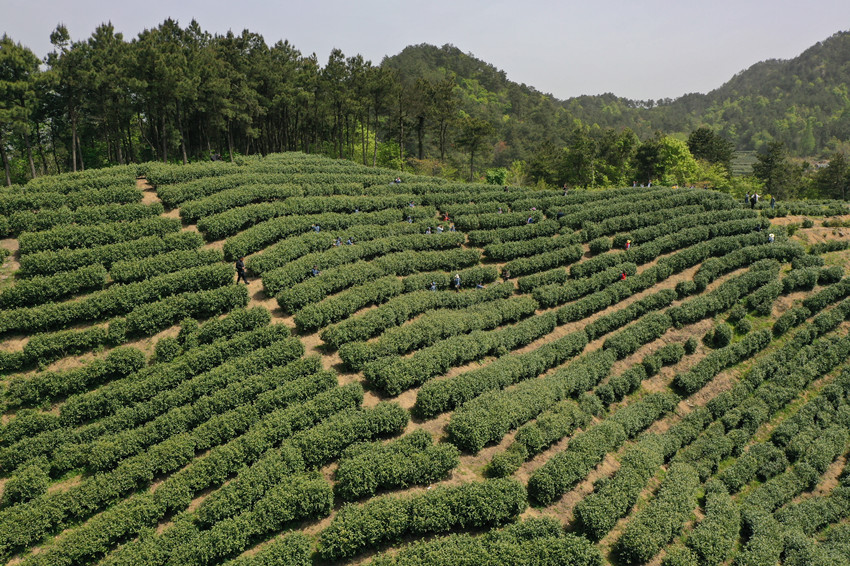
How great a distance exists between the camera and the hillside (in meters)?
15.9

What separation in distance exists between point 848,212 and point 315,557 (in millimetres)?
56288

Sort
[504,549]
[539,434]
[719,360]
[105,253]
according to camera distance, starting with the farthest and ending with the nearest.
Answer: [719,360], [105,253], [539,434], [504,549]

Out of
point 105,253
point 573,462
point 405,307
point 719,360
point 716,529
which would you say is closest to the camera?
point 716,529

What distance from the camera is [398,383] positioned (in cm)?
2158

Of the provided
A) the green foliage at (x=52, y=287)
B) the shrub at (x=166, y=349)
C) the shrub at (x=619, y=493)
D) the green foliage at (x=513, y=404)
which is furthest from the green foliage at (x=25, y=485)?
the shrub at (x=619, y=493)

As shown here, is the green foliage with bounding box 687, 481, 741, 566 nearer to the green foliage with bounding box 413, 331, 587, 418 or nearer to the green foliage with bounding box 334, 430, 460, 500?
the green foliage with bounding box 413, 331, 587, 418

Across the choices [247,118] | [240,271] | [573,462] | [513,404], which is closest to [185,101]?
[247,118]

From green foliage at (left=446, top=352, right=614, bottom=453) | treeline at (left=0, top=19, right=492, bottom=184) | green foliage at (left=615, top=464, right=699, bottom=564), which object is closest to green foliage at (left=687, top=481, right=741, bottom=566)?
green foliage at (left=615, top=464, right=699, bottom=564)

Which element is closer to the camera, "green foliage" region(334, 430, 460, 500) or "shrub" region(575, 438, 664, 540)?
"green foliage" region(334, 430, 460, 500)

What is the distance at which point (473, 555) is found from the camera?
1461 cm

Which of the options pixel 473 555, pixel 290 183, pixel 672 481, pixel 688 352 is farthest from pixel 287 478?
pixel 290 183

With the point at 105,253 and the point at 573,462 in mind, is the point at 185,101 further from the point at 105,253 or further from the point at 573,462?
the point at 573,462

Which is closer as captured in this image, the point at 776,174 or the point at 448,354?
the point at 448,354

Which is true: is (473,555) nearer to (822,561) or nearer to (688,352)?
(822,561)
